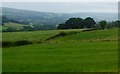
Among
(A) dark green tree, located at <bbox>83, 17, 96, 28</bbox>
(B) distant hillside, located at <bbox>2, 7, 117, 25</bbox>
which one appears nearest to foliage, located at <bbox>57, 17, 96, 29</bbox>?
(A) dark green tree, located at <bbox>83, 17, 96, 28</bbox>

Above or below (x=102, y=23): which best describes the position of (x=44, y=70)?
below

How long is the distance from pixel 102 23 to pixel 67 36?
756 inches

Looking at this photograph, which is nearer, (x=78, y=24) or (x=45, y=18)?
(x=78, y=24)

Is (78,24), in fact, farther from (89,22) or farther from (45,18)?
(45,18)

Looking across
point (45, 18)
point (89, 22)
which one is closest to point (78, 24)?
point (89, 22)

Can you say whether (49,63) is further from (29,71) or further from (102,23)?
(102,23)

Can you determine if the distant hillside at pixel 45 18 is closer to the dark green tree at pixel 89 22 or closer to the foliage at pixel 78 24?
the dark green tree at pixel 89 22

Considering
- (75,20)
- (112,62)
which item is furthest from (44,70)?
→ (75,20)

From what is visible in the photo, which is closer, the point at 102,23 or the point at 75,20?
the point at 102,23

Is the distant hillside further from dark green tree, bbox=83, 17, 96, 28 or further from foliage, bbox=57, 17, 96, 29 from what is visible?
foliage, bbox=57, 17, 96, 29

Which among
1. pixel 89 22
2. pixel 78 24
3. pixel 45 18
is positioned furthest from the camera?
pixel 45 18

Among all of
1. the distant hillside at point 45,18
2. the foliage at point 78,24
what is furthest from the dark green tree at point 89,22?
the distant hillside at point 45,18

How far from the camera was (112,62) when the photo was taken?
1502 cm

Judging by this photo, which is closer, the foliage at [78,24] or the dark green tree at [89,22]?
the dark green tree at [89,22]
